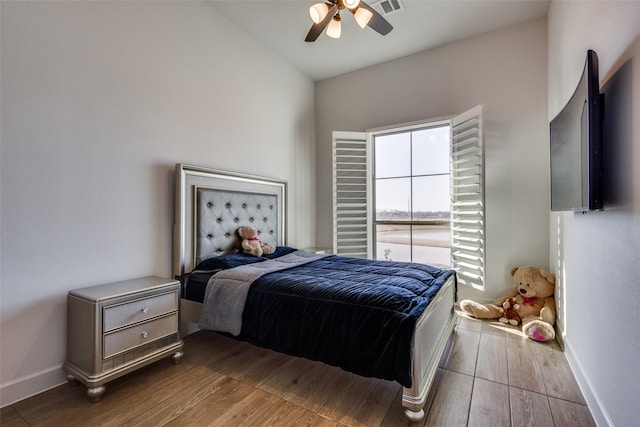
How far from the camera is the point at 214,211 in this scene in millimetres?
2555

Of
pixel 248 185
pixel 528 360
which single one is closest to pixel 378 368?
pixel 528 360

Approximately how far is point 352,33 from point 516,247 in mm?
2843

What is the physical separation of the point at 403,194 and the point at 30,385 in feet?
11.9

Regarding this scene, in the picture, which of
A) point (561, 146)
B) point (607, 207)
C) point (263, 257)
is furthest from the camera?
point (263, 257)

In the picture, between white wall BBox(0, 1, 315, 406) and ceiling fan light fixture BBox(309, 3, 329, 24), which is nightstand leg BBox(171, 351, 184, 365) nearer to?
white wall BBox(0, 1, 315, 406)

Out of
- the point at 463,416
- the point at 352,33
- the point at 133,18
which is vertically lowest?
the point at 463,416

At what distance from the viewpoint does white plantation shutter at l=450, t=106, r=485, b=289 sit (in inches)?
111

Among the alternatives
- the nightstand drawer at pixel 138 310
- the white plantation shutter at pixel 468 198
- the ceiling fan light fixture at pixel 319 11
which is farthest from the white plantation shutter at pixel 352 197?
→ the nightstand drawer at pixel 138 310

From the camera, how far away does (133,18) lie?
2.11 m

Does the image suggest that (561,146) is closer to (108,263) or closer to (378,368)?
(378,368)

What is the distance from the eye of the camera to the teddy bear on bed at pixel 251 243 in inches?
105

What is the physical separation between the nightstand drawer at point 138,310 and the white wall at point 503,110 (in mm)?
2952

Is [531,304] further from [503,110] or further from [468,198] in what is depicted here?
[503,110]

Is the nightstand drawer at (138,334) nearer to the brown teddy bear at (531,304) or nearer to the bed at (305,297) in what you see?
→ the bed at (305,297)
